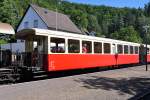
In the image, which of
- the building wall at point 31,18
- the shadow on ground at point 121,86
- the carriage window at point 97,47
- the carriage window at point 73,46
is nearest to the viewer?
the shadow on ground at point 121,86

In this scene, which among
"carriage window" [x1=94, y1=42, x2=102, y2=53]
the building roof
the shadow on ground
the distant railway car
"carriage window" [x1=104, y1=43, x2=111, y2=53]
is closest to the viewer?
the shadow on ground

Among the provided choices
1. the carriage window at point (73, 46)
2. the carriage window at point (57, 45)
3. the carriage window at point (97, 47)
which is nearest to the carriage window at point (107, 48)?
the carriage window at point (97, 47)

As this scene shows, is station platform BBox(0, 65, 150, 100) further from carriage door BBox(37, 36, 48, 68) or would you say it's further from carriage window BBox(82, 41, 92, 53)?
carriage window BBox(82, 41, 92, 53)

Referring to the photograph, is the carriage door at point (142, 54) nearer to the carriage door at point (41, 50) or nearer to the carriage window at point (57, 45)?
the carriage window at point (57, 45)

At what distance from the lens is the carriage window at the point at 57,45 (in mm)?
19281

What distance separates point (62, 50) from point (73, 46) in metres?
1.29

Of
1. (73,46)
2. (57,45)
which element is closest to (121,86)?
(57,45)

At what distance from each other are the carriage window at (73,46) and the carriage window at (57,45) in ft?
2.15

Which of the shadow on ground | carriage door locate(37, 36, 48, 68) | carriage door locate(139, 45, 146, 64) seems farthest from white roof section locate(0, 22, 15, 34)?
carriage door locate(139, 45, 146, 64)

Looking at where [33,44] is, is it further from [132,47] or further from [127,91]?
[132,47]

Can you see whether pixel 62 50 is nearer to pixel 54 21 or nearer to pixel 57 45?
pixel 57 45

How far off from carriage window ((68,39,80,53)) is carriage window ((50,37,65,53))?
0.65m

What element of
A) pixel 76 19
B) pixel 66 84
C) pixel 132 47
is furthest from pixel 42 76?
pixel 76 19

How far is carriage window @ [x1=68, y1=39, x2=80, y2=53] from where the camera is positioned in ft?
68.3
